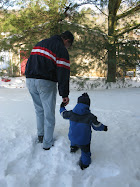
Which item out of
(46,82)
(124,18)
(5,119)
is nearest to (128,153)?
(46,82)

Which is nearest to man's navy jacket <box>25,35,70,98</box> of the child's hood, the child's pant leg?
the child's hood

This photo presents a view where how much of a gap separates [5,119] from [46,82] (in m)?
1.90

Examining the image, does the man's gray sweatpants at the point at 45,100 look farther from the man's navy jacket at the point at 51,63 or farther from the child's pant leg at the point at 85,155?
→ the child's pant leg at the point at 85,155

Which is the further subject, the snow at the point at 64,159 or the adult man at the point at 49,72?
the adult man at the point at 49,72

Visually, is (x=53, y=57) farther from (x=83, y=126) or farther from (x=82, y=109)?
(x=83, y=126)

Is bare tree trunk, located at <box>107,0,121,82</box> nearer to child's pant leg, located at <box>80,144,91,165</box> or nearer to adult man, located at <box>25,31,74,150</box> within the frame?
adult man, located at <box>25,31,74,150</box>

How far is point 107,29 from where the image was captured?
22.7 ft

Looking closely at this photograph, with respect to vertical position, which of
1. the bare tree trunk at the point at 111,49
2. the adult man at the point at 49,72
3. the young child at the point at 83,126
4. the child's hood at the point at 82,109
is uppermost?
the bare tree trunk at the point at 111,49

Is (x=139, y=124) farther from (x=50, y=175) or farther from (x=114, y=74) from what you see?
(x=114, y=74)

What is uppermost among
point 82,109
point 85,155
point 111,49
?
point 111,49

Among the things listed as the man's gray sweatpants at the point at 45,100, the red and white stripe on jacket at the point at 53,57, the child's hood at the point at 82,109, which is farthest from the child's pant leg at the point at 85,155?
the red and white stripe on jacket at the point at 53,57

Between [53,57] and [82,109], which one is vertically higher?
[53,57]

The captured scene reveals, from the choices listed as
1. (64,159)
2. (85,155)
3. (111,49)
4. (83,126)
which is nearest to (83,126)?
(83,126)

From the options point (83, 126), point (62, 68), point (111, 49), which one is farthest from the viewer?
point (111, 49)
